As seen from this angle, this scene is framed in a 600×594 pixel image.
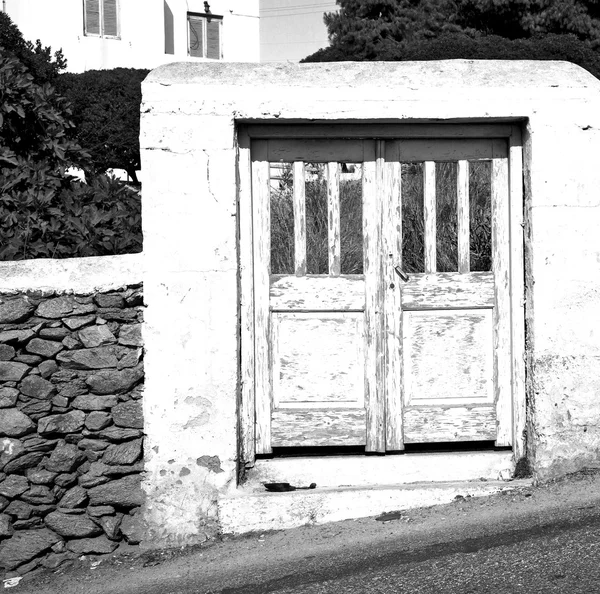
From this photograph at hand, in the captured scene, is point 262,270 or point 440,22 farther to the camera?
Answer: point 440,22

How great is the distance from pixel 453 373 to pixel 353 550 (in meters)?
1.09

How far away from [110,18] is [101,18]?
0.23 meters

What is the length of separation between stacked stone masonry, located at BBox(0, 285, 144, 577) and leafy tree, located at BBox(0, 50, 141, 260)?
601 millimetres

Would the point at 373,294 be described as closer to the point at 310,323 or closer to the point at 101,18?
the point at 310,323

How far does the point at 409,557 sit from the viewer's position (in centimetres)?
392

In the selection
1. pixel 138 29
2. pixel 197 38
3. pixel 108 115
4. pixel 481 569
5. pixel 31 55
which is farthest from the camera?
pixel 197 38

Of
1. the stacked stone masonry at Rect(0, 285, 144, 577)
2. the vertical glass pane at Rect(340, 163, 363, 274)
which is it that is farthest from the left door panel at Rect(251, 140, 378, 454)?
the stacked stone masonry at Rect(0, 285, 144, 577)

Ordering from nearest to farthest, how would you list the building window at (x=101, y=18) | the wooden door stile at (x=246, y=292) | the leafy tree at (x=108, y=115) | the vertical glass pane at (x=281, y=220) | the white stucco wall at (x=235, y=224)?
the white stucco wall at (x=235, y=224) < the wooden door stile at (x=246, y=292) < the vertical glass pane at (x=281, y=220) < the leafy tree at (x=108, y=115) < the building window at (x=101, y=18)

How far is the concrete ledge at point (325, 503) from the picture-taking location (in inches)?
173

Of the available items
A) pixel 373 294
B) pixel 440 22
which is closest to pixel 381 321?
pixel 373 294

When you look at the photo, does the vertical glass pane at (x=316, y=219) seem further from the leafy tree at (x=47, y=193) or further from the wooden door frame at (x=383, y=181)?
the leafy tree at (x=47, y=193)

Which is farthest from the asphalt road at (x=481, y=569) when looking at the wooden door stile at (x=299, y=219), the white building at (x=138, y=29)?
the white building at (x=138, y=29)

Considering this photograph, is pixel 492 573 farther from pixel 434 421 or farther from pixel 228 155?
pixel 228 155

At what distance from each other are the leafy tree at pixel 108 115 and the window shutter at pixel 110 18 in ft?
18.8
